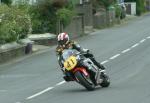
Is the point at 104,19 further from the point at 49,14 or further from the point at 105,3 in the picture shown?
the point at 49,14

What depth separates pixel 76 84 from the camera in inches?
728

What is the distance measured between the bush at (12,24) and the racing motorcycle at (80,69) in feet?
38.5

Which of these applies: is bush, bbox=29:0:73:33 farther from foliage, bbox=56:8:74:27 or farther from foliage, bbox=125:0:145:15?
foliage, bbox=125:0:145:15

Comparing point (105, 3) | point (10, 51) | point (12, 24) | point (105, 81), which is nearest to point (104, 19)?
point (105, 3)

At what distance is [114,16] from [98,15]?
360cm

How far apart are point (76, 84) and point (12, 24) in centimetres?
1180

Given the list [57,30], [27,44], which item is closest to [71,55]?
[27,44]

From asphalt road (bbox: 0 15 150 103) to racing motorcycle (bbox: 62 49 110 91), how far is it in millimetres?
256

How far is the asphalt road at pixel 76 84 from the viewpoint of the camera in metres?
15.4

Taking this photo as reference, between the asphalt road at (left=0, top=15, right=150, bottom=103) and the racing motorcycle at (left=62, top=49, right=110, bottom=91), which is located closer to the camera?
the asphalt road at (left=0, top=15, right=150, bottom=103)

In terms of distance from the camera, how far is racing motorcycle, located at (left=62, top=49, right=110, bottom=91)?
16.5m

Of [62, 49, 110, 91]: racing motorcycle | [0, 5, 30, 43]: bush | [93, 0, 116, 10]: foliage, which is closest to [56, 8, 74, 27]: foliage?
[0, 5, 30, 43]: bush

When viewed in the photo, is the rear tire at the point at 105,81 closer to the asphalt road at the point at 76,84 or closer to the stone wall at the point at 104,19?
the asphalt road at the point at 76,84

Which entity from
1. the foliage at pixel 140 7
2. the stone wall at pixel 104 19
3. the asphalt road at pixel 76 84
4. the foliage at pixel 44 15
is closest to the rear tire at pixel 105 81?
the asphalt road at pixel 76 84
